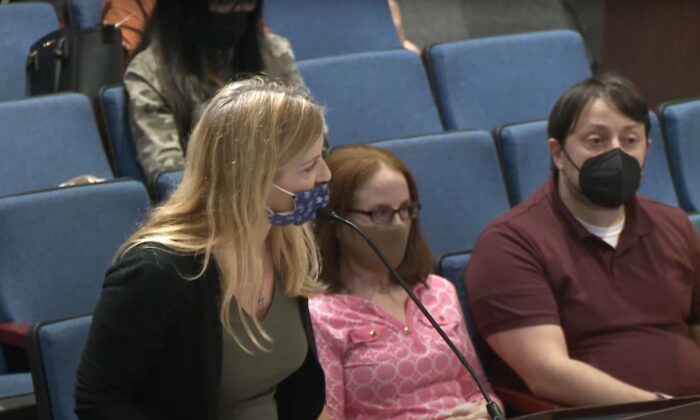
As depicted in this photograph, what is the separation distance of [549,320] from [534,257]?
104 mm

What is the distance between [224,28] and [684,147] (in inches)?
36.3

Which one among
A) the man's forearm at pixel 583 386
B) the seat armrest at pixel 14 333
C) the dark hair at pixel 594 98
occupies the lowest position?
the man's forearm at pixel 583 386

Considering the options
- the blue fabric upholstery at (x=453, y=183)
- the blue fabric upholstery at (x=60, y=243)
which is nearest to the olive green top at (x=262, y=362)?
the blue fabric upholstery at (x=60, y=243)

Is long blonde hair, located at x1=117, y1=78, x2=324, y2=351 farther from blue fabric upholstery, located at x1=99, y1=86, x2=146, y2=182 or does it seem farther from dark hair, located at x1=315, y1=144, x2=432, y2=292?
blue fabric upholstery, located at x1=99, y1=86, x2=146, y2=182

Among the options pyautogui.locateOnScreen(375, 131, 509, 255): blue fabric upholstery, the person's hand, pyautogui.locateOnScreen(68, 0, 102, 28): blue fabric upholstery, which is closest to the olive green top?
the person's hand

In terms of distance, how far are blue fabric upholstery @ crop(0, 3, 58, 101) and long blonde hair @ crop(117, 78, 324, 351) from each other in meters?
1.32

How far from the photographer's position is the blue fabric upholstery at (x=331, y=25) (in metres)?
2.92

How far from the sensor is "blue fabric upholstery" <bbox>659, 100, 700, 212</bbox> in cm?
259

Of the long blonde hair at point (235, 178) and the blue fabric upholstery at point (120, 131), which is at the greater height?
the long blonde hair at point (235, 178)

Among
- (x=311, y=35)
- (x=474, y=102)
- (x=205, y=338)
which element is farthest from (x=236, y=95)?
(x=311, y=35)

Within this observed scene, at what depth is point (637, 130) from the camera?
2.03 m

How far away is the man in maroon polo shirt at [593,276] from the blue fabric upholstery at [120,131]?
711mm

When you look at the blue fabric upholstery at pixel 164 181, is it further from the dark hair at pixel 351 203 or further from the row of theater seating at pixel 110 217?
the dark hair at pixel 351 203

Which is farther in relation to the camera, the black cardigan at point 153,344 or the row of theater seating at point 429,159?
the row of theater seating at point 429,159
